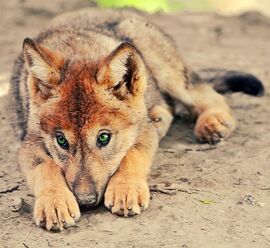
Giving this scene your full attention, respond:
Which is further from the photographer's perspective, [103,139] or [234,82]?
[234,82]

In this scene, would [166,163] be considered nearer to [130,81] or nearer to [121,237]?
[130,81]

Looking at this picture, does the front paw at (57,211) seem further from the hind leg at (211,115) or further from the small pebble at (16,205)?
the hind leg at (211,115)

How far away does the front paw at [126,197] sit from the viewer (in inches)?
176

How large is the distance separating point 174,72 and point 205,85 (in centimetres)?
42

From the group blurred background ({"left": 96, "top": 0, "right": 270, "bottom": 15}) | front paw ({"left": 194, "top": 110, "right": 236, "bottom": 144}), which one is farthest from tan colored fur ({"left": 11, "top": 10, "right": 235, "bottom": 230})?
blurred background ({"left": 96, "top": 0, "right": 270, "bottom": 15})

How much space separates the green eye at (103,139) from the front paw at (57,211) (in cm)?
39

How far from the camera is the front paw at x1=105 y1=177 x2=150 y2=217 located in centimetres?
447

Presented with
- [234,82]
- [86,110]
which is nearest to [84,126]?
[86,110]

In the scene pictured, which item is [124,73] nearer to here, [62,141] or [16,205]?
[62,141]

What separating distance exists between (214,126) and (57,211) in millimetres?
2080

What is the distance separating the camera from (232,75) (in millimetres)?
7035

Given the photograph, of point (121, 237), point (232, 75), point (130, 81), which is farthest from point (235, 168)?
point (232, 75)

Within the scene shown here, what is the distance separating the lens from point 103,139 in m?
4.65

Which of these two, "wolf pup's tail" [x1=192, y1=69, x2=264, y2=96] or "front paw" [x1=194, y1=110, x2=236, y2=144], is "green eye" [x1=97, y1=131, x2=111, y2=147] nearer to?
"front paw" [x1=194, y1=110, x2=236, y2=144]
